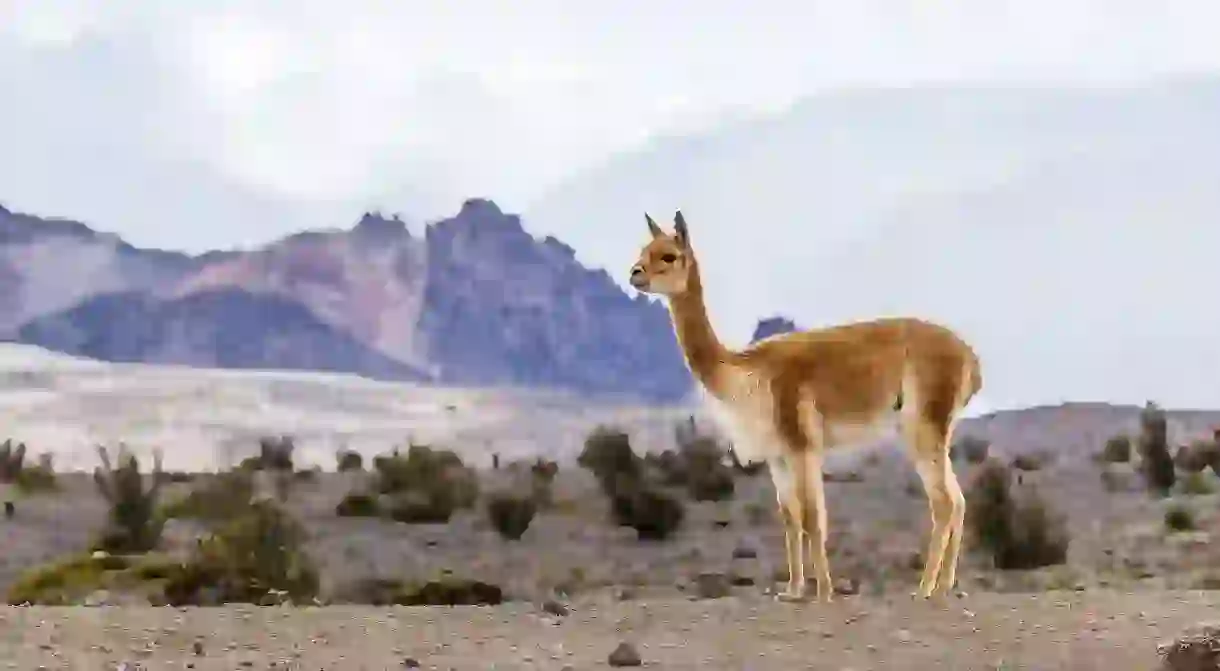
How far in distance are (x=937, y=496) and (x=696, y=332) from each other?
1.74 metres

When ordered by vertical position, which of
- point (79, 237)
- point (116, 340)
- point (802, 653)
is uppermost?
point (79, 237)

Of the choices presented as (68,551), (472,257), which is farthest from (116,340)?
(68,551)

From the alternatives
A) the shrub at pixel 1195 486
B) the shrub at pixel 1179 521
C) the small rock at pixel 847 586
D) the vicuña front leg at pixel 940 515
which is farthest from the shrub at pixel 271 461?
the vicuña front leg at pixel 940 515

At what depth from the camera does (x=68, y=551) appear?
20734 mm

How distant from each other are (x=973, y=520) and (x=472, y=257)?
3633 inches

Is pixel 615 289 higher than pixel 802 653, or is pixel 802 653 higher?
pixel 615 289

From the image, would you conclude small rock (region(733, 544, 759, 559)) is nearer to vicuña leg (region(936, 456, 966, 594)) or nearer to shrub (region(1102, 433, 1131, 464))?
vicuña leg (region(936, 456, 966, 594))

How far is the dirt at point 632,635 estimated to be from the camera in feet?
25.0

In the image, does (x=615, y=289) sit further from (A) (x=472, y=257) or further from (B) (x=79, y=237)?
(B) (x=79, y=237)

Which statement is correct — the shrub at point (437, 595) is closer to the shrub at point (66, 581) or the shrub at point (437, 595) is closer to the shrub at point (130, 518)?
the shrub at point (66, 581)

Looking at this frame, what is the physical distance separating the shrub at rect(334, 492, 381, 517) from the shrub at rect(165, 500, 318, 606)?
22.4 ft

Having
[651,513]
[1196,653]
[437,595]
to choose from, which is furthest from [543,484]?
[1196,653]

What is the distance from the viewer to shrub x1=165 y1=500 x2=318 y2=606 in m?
12.6

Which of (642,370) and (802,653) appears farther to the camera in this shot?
(642,370)
